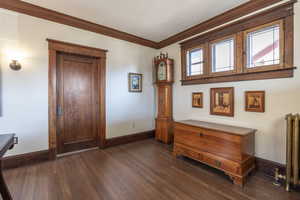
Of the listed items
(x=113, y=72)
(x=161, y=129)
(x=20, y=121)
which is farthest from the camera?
(x=161, y=129)

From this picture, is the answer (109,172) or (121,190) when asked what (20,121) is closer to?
(109,172)

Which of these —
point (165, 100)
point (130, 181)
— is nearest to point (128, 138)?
point (165, 100)

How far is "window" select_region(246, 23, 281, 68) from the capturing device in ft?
6.86

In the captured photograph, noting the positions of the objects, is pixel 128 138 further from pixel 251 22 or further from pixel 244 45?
pixel 251 22

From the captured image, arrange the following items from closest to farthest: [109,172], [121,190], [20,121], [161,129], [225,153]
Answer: [121,190] → [225,153] → [109,172] → [20,121] → [161,129]

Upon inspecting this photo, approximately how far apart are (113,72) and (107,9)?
1.30m

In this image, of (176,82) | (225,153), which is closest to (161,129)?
(176,82)

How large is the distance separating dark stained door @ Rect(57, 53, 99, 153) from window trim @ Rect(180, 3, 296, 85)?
227 centimetres

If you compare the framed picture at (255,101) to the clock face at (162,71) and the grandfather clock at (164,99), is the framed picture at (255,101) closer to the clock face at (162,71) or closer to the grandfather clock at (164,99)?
the grandfather clock at (164,99)

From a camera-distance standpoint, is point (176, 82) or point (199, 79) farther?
point (176, 82)

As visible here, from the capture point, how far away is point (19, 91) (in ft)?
7.83

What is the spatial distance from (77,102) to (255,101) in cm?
335

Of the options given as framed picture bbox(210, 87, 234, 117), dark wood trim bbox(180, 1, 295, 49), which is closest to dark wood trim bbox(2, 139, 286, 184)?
framed picture bbox(210, 87, 234, 117)

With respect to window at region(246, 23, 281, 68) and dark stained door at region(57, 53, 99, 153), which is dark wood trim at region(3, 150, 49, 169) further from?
window at region(246, 23, 281, 68)
